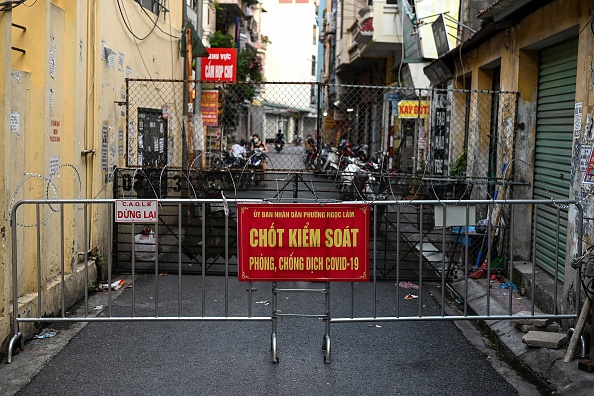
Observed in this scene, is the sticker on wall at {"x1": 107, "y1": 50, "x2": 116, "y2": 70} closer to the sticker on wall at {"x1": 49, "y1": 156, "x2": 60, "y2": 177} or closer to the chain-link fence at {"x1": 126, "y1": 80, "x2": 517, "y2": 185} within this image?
the chain-link fence at {"x1": 126, "y1": 80, "x2": 517, "y2": 185}

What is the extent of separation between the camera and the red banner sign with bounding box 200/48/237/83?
58.5 feet

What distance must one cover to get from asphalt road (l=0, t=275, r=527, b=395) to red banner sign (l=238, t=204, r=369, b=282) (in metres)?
0.75

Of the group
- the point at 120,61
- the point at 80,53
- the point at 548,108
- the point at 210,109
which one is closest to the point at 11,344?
the point at 80,53

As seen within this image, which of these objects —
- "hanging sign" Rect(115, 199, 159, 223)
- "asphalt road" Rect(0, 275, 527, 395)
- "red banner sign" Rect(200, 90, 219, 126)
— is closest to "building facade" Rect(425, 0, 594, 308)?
"asphalt road" Rect(0, 275, 527, 395)

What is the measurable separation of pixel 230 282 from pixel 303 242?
3631 millimetres

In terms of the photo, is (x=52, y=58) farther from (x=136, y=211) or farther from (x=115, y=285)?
(x=115, y=285)

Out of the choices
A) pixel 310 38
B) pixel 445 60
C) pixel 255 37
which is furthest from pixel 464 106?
pixel 310 38

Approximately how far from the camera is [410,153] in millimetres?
21125

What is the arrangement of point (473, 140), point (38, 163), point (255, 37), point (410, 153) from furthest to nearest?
1. point (255, 37)
2. point (410, 153)
3. point (473, 140)
4. point (38, 163)

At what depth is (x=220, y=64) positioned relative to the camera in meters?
18.0

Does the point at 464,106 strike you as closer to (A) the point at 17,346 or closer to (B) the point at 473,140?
(B) the point at 473,140

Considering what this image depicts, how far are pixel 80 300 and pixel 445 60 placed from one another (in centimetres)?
937

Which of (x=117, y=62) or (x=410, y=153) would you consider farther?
(x=410, y=153)

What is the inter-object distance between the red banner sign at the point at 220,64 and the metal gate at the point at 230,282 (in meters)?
7.07
